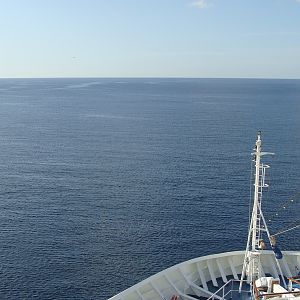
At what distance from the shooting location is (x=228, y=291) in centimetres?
3350

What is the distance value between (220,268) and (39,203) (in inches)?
2204

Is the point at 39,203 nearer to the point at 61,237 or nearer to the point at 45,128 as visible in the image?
the point at 61,237

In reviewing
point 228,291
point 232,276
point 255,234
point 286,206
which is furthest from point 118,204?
point 255,234

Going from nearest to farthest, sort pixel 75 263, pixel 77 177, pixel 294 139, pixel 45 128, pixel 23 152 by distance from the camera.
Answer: pixel 75 263 < pixel 77 177 < pixel 23 152 < pixel 294 139 < pixel 45 128

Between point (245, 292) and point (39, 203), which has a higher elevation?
point (245, 292)

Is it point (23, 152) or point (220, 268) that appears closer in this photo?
point (220, 268)

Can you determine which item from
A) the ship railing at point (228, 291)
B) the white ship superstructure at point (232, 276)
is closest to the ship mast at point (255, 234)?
the white ship superstructure at point (232, 276)

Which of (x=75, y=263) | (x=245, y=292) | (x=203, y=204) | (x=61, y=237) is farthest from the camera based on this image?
(x=203, y=204)

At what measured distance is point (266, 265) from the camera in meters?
37.7

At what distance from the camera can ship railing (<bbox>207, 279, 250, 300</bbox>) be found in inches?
1262

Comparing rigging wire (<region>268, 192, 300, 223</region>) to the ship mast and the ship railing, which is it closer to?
the ship railing

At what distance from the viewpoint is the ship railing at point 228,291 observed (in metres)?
32.0

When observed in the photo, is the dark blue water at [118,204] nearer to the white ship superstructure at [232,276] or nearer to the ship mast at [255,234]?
the white ship superstructure at [232,276]

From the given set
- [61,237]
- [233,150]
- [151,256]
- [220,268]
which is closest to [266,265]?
[220,268]
